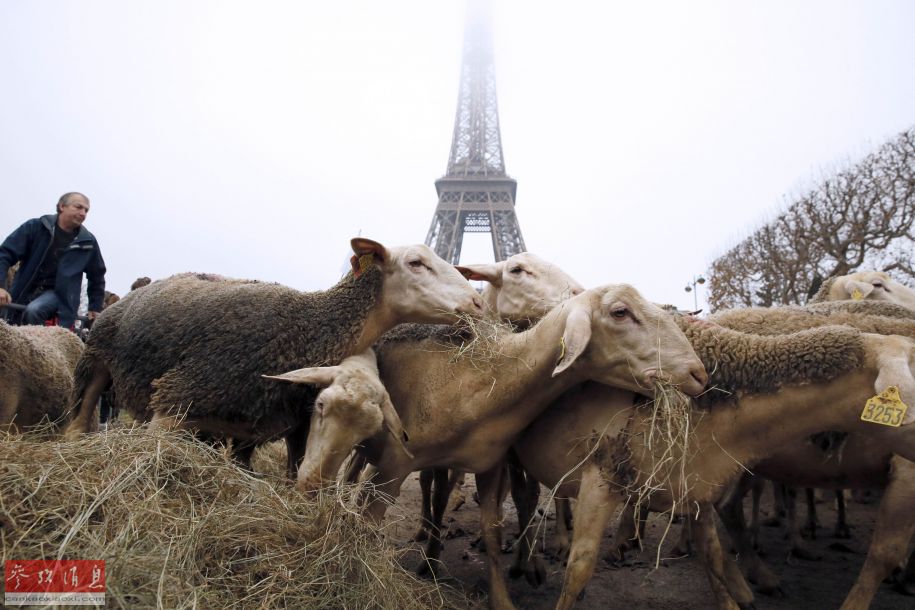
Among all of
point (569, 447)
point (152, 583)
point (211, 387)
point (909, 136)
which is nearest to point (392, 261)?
point (211, 387)

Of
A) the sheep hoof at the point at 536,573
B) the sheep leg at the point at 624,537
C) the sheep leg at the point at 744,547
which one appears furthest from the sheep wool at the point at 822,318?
the sheep hoof at the point at 536,573

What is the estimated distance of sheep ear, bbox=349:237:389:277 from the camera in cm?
443

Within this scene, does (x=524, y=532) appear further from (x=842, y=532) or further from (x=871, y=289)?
(x=871, y=289)

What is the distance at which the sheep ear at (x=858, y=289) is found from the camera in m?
7.21

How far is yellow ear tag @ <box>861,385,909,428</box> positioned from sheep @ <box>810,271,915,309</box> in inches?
186

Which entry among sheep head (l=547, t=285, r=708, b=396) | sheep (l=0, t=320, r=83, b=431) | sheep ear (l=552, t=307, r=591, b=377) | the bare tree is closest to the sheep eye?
sheep head (l=547, t=285, r=708, b=396)

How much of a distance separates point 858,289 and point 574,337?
570 centimetres

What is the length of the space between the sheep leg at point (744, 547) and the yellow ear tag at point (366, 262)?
3.36 metres

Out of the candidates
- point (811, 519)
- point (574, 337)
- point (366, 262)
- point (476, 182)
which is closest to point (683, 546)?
point (811, 519)

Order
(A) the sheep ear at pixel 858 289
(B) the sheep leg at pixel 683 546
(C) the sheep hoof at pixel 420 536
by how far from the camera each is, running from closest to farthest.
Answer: (B) the sheep leg at pixel 683 546
(C) the sheep hoof at pixel 420 536
(A) the sheep ear at pixel 858 289

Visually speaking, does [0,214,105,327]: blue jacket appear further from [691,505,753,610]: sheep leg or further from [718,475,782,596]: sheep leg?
[718,475,782,596]: sheep leg

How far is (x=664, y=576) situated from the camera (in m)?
4.90

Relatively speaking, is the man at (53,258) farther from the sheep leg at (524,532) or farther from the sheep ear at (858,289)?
the sheep ear at (858,289)

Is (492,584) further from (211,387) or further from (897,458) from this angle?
(897,458)
